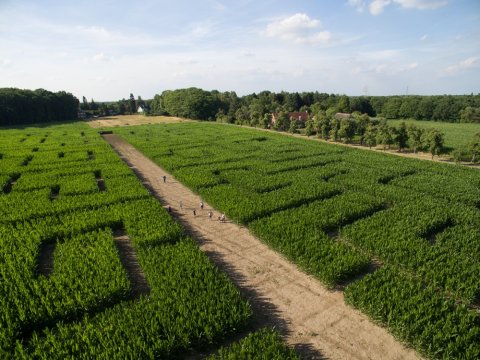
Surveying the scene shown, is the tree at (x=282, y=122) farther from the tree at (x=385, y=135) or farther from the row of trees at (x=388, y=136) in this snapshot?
the tree at (x=385, y=135)

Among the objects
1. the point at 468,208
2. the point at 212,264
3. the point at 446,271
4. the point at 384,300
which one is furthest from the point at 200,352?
the point at 468,208

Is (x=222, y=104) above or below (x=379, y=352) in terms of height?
above

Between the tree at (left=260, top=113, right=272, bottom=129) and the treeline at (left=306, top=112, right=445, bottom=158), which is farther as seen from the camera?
the tree at (left=260, top=113, right=272, bottom=129)

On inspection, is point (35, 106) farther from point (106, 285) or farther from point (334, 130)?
point (106, 285)

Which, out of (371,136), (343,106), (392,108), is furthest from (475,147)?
(392,108)

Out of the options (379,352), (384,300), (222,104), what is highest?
(222,104)

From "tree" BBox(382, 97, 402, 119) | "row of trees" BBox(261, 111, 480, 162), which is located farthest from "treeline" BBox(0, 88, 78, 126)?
"tree" BBox(382, 97, 402, 119)

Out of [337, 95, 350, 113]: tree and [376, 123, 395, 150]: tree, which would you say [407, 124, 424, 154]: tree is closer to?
[376, 123, 395, 150]: tree

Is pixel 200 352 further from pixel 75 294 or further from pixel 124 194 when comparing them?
pixel 124 194
